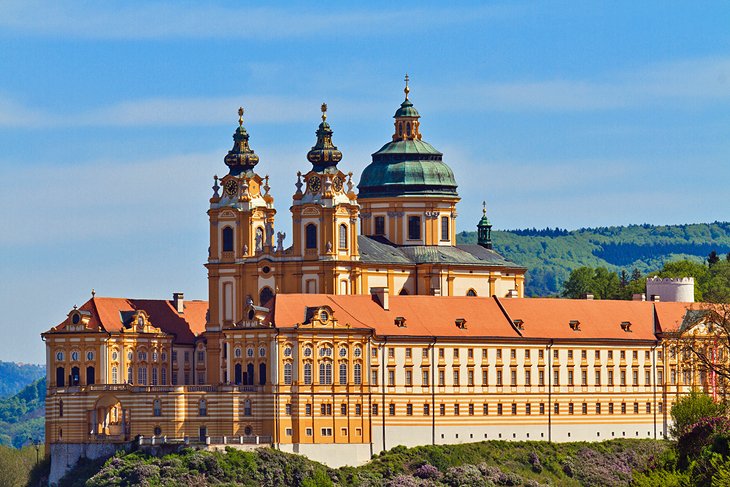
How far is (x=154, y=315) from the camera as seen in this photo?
16475cm

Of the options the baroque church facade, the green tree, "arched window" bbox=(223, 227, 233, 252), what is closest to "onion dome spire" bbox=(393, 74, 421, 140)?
the baroque church facade

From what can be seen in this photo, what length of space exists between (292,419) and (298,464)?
4310 millimetres

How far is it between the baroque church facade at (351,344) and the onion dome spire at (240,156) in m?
0.15

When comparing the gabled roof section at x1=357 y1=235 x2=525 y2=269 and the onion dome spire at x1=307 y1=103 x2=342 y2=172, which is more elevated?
the onion dome spire at x1=307 y1=103 x2=342 y2=172

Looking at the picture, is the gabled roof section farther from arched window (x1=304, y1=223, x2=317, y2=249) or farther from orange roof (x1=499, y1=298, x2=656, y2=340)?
orange roof (x1=499, y1=298, x2=656, y2=340)

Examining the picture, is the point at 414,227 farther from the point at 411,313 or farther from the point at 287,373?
the point at 287,373

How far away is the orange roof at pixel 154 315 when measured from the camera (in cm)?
Result: 15888

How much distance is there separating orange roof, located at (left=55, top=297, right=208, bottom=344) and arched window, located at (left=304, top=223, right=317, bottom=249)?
39.6 feet

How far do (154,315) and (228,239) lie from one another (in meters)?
8.11

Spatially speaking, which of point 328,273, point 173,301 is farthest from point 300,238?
point 173,301

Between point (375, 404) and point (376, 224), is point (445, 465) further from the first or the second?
point (376, 224)

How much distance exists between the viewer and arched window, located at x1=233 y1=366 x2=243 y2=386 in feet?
497

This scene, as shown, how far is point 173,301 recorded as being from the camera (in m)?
168

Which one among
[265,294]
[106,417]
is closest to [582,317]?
[265,294]
